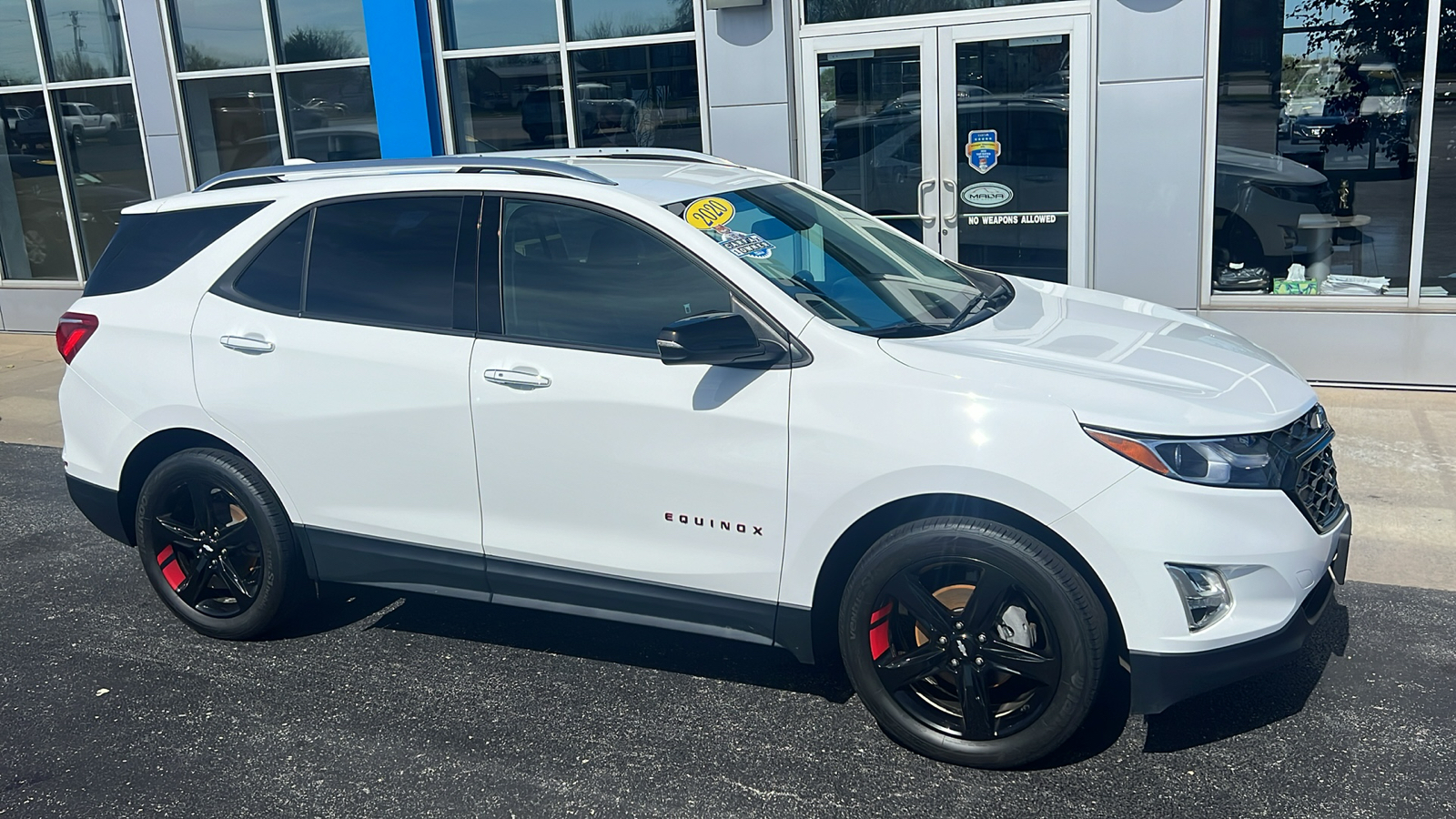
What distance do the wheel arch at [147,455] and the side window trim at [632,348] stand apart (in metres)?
1.28

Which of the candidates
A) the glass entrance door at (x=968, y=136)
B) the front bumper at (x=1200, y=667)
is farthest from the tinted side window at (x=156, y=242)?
the glass entrance door at (x=968, y=136)

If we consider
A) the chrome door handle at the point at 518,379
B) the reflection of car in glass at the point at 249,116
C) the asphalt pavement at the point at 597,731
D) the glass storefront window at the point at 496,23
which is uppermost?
the glass storefront window at the point at 496,23

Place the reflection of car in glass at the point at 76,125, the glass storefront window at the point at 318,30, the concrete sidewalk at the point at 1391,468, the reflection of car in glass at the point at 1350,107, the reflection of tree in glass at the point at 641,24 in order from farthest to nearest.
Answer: the reflection of car in glass at the point at 76,125 → the glass storefront window at the point at 318,30 → the reflection of tree in glass at the point at 641,24 → the reflection of car in glass at the point at 1350,107 → the concrete sidewalk at the point at 1391,468

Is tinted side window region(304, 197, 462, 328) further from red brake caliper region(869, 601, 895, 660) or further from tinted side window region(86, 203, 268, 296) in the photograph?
red brake caliper region(869, 601, 895, 660)

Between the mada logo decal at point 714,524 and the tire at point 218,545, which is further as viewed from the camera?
the tire at point 218,545

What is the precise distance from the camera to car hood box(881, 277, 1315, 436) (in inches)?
132

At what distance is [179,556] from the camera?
4746 mm

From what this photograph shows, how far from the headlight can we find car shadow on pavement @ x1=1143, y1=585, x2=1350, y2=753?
0.66 meters

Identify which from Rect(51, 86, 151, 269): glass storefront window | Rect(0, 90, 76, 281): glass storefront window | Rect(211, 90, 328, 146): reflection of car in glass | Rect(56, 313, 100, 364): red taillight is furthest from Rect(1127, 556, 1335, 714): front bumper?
Rect(0, 90, 76, 281): glass storefront window

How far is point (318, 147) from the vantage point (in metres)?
11.0

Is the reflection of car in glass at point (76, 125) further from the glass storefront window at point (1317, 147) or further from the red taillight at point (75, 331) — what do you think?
the glass storefront window at point (1317, 147)

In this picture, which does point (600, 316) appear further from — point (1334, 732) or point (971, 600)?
point (1334, 732)

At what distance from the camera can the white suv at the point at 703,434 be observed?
11.0 ft

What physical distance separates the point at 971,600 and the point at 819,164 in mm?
6271
